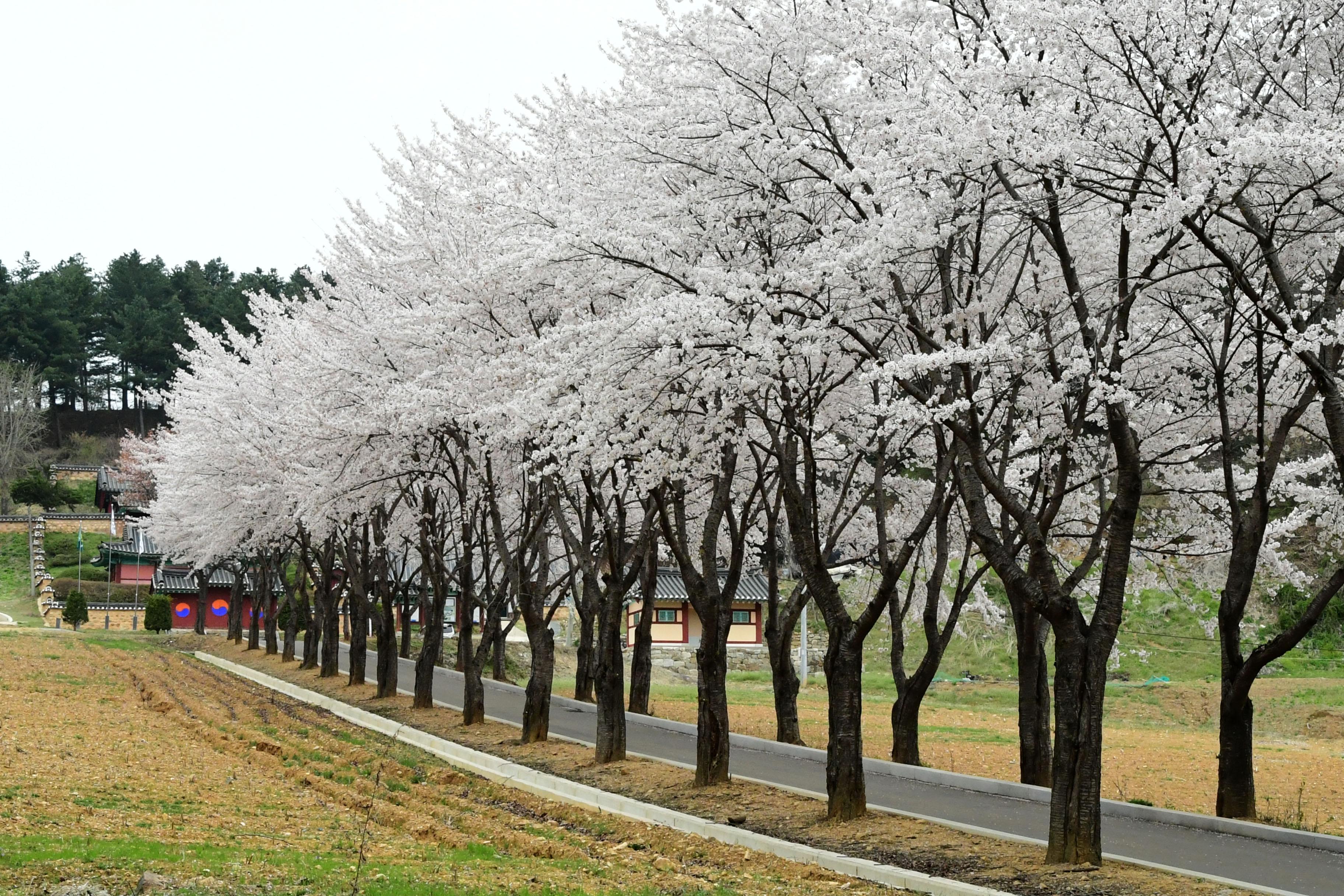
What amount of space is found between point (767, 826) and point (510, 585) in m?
19.5

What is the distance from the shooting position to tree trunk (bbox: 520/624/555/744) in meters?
20.5

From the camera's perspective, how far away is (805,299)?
40.3 feet

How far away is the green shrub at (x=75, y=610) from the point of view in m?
59.2

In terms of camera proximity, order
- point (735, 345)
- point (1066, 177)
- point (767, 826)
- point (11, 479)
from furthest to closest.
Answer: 1. point (11, 479)
2. point (767, 826)
3. point (735, 345)
4. point (1066, 177)

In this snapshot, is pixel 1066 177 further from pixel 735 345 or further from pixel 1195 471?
pixel 1195 471

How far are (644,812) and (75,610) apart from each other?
53846 millimetres

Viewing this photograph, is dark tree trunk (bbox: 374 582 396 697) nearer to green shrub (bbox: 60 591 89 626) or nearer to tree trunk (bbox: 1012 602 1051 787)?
tree trunk (bbox: 1012 602 1051 787)

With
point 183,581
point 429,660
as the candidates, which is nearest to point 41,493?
point 183,581

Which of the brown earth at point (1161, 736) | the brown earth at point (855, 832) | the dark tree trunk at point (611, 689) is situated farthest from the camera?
the dark tree trunk at point (611, 689)

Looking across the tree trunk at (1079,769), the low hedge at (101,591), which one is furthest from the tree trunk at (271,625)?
the tree trunk at (1079,769)

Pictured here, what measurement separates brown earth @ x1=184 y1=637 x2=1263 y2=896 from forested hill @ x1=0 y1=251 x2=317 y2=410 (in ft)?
245

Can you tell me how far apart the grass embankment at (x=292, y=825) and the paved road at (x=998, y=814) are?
315 cm

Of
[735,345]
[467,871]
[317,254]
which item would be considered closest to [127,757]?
[467,871]

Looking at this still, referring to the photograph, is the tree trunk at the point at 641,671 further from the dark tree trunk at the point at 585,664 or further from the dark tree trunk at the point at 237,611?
the dark tree trunk at the point at 237,611
